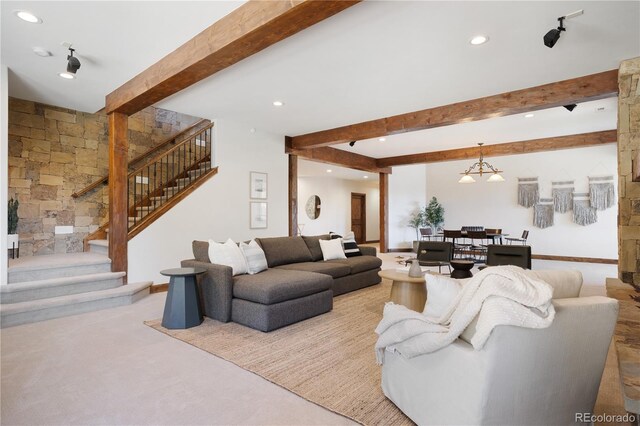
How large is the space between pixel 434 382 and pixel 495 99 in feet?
13.9

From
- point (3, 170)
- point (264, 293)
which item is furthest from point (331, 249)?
point (3, 170)

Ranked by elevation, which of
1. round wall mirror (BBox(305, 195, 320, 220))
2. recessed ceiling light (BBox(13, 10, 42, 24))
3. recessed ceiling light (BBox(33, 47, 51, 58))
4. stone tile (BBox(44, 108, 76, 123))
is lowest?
round wall mirror (BBox(305, 195, 320, 220))

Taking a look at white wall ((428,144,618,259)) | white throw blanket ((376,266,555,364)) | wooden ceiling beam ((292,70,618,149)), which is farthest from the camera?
white wall ((428,144,618,259))

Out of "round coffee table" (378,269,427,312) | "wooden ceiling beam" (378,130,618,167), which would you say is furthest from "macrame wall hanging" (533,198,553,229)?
"round coffee table" (378,269,427,312)

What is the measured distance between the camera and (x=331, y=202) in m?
12.4

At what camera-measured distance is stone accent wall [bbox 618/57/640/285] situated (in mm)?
3344

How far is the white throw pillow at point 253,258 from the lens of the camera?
4.02 meters

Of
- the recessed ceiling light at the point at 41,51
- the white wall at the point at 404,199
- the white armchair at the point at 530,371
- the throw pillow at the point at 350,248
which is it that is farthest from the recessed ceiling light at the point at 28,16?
the white wall at the point at 404,199

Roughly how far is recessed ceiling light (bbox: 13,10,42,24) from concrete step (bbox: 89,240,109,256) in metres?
3.06

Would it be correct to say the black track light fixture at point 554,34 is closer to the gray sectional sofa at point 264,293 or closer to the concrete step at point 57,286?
the gray sectional sofa at point 264,293

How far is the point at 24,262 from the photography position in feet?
14.5

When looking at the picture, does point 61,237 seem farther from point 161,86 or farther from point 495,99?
point 495,99

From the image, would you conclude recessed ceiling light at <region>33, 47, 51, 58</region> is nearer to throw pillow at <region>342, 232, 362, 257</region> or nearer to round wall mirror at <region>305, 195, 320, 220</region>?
throw pillow at <region>342, 232, 362, 257</region>

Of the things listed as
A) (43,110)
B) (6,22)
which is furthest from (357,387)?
(43,110)
